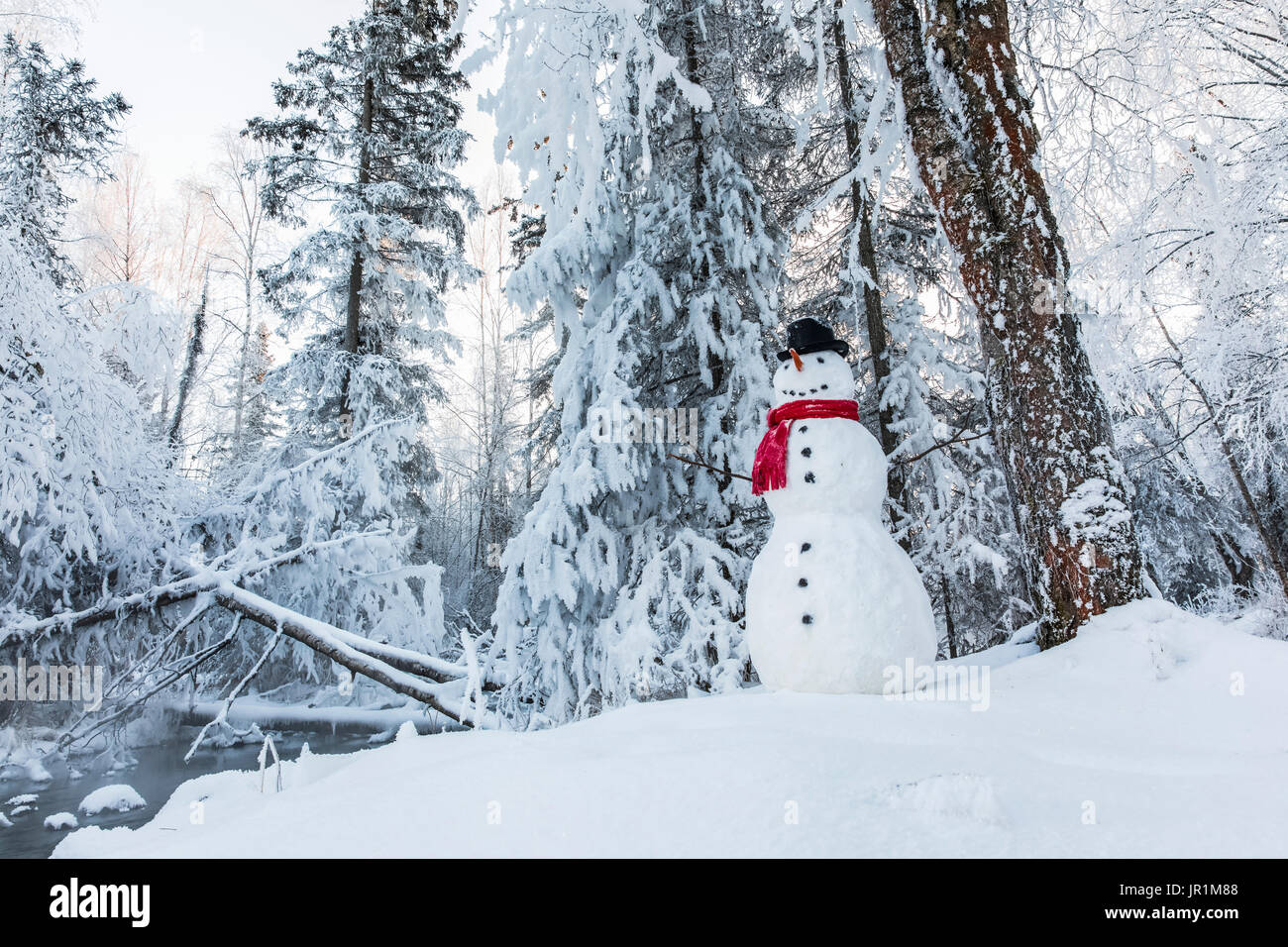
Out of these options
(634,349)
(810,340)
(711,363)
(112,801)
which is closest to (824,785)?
(810,340)

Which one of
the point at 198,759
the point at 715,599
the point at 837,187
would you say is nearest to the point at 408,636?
the point at 715,599

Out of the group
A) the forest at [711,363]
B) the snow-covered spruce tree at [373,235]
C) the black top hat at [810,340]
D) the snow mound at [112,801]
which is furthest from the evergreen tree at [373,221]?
the black top hat at [810,340]

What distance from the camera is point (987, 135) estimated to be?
3.44 m

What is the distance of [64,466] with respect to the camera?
16.4ft

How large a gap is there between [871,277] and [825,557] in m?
5.40

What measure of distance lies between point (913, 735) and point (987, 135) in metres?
3.15

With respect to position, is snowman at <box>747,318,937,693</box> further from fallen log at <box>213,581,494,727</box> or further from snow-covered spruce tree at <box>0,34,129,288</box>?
snow-covered spruce tree at <box>0,34,129,288</box>

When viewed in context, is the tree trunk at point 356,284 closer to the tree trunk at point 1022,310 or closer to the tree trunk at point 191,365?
the tree trunk at point 191,365

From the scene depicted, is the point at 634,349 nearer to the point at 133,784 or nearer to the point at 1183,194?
the point at 1183,194

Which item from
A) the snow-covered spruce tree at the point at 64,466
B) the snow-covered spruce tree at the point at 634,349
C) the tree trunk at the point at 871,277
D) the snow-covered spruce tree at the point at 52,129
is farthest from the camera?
the snow-covered spruce tree at the point at 52,129

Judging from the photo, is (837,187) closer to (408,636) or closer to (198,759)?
(408,636)

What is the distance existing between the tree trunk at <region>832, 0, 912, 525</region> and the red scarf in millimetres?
4163

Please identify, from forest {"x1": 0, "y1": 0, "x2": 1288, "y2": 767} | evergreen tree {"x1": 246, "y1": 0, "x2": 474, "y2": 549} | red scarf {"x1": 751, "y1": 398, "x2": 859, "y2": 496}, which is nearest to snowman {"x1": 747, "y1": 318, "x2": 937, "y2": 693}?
red scarf {"x1": 751, "y1": 398, "x2": 859, "y2": 496}

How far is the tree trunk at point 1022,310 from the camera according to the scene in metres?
3.02
